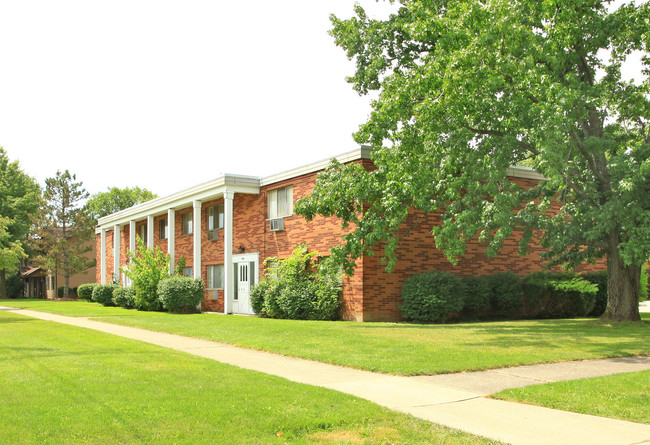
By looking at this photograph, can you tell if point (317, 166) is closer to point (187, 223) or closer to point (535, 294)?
point (535, 294)

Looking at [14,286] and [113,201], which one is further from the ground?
[113,201]

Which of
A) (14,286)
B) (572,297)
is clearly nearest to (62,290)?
(14,286)

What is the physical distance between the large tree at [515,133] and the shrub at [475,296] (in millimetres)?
2915

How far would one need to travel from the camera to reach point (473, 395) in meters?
7.72

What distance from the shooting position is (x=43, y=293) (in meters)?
58.9

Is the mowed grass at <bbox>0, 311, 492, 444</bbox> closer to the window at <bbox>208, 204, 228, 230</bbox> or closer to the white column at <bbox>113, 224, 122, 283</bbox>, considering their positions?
the window at <bbox>208, 204, 228, 230</bbox>

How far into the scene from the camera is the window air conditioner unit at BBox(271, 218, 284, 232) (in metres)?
23.6

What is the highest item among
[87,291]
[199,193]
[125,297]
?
[199,193]

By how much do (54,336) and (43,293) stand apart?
48806 millimetres

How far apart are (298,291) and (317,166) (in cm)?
438

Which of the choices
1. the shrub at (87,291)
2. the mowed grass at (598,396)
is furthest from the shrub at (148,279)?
the mowed grass at (598,396)

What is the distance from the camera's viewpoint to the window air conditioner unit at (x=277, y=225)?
77.5 ft

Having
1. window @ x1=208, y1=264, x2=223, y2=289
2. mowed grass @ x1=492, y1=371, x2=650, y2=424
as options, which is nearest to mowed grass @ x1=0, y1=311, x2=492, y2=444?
mowed grass @ x1=492, y1=371, x2=650, y2=424

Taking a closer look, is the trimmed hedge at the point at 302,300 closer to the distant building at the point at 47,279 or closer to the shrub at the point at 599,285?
the shrub at the point at 599,285
